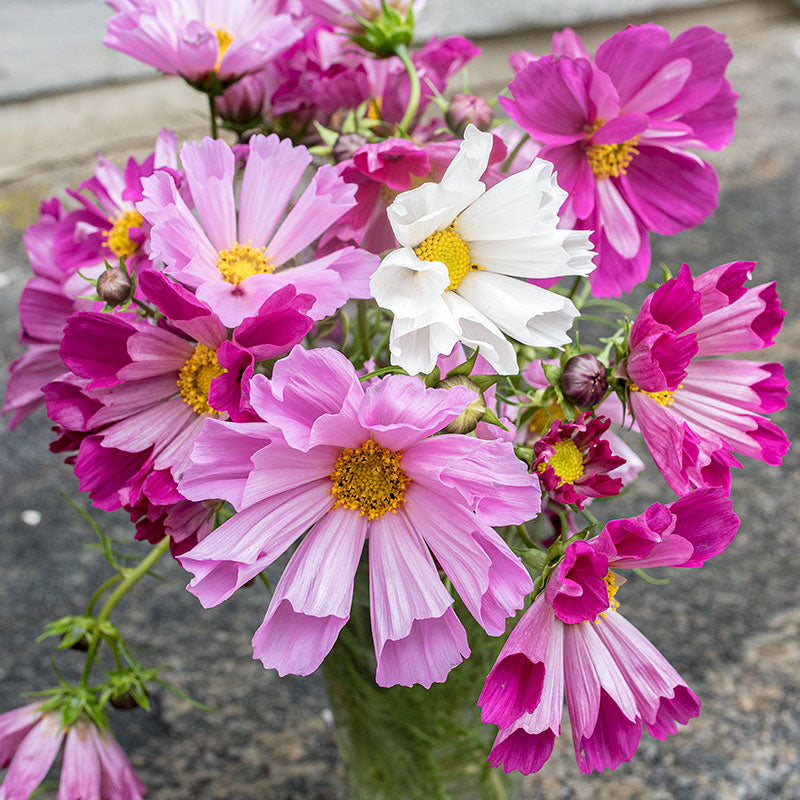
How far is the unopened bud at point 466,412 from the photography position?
0.29m

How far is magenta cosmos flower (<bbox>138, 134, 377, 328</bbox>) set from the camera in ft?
0.96

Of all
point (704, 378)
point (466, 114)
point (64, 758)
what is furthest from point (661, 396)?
point (64, 758)

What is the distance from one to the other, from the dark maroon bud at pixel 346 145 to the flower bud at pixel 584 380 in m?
0.11

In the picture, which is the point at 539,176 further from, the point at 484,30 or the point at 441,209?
the point at 484,30

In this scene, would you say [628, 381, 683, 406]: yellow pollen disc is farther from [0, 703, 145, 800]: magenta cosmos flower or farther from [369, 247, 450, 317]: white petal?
[0, 703, 145, 800]: magenta cosmos flower

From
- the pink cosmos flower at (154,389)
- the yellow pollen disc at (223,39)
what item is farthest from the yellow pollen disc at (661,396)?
the yellow pollen disc at (223,39)

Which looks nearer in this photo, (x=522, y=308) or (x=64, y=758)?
(x=522, y=308)

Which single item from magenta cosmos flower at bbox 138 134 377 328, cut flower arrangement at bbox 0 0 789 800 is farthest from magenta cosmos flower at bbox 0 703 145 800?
magenta cosmos flower at bbox 138 134 377 328

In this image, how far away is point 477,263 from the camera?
0.32 m

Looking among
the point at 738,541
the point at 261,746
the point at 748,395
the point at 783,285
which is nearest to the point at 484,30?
the point at 783,285

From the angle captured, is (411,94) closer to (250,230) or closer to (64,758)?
(250,230)

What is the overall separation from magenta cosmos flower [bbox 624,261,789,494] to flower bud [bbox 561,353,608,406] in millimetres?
11

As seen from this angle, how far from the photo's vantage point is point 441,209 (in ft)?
0.93

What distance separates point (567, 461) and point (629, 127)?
11 centimetres
